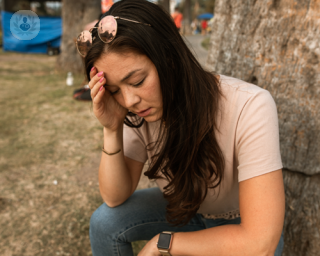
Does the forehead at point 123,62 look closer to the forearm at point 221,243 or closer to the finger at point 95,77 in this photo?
the finger at point 95,77

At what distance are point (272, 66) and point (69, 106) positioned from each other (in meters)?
4.06

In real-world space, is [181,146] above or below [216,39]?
below

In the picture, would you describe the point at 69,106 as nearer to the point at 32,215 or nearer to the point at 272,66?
the point at 32,215

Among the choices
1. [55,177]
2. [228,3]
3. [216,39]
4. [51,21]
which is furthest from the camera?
[51,21]

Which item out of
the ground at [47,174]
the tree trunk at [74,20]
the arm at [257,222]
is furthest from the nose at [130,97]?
the tree trunk at [74,20]

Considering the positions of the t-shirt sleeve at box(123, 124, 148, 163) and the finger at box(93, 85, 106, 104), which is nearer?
the finger at box(93, 85, 106, 104)

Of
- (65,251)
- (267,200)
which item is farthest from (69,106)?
(267,200)

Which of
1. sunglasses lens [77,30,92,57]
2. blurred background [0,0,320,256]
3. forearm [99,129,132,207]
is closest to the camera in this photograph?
sunglasses lens [77,30,92,57]

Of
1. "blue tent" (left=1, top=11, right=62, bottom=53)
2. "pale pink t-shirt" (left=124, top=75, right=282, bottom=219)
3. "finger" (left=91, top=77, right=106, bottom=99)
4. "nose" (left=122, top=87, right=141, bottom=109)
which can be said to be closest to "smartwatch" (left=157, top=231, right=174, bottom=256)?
"pale pink t-shirt" (left=124, top=75, right=282, bottom=219)

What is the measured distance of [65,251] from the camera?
2074 millimetres

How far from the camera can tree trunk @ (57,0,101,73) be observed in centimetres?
710

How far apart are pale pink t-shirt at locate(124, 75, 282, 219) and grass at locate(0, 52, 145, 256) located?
37.4 inches

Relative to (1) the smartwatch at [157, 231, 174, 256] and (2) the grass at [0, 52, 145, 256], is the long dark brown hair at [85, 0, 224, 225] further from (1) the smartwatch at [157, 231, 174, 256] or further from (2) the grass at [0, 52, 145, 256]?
(2) the grass at [0, 52, 145, 256]

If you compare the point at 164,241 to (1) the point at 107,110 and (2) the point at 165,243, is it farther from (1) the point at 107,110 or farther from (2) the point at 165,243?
(1) the point at 107,110
